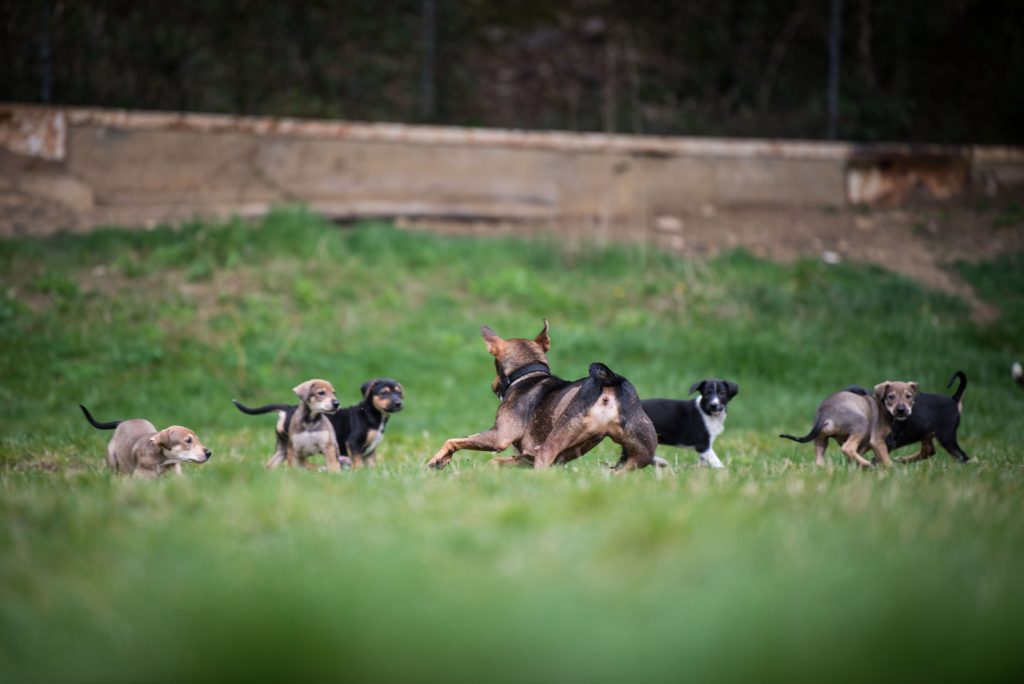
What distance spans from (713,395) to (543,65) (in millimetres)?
13020

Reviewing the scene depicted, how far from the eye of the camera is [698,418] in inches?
359

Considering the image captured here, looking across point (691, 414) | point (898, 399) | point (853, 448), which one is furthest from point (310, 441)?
point (898, 399)

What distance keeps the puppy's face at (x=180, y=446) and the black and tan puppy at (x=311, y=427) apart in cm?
70

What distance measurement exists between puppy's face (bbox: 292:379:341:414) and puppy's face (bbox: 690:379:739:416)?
2836mm

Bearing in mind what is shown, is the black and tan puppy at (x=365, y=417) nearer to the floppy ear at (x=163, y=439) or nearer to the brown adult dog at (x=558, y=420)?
the floppy ear at (x=163, y=439)

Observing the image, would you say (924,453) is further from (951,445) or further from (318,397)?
(318,397)

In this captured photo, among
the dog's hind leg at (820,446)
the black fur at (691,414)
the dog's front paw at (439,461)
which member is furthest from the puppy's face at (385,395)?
the dog's hind leg at (820,446)

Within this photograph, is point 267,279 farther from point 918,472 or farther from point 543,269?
point 918,472

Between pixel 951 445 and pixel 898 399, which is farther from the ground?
pixel 898 399

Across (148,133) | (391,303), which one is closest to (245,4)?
(148,133)

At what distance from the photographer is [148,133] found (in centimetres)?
1639

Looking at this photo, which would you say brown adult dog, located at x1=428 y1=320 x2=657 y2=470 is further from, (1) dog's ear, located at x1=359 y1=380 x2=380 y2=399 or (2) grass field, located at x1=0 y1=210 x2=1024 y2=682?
(1) dog's ear, located at x1=359 y1=380 x2=380 y2=399

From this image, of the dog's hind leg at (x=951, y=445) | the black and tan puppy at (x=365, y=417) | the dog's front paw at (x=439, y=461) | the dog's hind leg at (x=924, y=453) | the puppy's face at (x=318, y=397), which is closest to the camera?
the dog's front paw at (x=439, y=461)

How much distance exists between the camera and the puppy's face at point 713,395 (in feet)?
29.6
